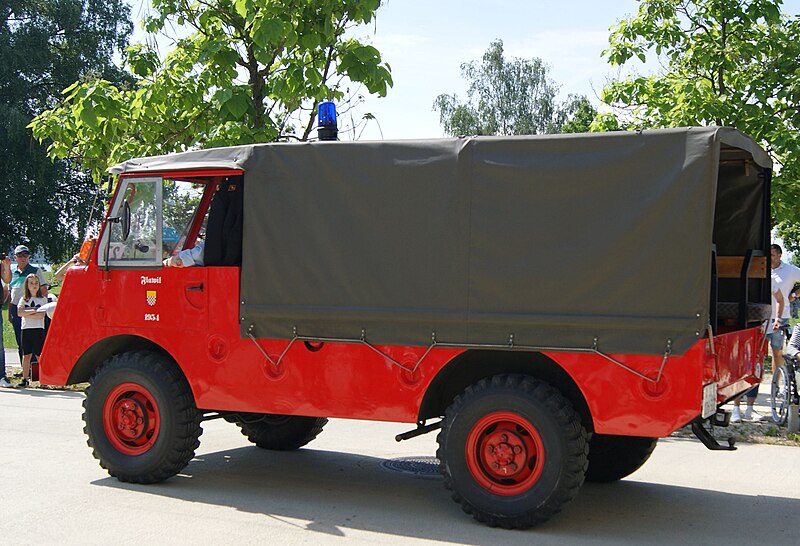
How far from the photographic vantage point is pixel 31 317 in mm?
14664

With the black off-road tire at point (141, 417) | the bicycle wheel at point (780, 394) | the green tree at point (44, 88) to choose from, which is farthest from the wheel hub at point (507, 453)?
the green tree at point (44, 88)

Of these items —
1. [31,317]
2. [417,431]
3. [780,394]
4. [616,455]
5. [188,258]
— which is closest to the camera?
[417,431]

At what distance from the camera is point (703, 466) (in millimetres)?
9086

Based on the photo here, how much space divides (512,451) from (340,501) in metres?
1.60

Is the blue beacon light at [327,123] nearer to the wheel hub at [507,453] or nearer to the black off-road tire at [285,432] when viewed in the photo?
the black off-road tire at [285,432]

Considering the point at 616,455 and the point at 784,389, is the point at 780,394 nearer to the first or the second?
the point at 784,389

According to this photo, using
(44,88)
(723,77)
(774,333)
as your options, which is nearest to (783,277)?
(774,333)

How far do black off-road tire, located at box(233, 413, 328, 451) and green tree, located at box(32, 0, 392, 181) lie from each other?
12.1 feet

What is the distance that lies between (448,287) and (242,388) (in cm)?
186

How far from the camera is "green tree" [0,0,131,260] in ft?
128

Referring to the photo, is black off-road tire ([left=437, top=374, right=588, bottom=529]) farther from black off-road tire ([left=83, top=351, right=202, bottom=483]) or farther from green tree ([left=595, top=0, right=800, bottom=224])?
green tree ([left=595, top=0, right=800, bottom=224])

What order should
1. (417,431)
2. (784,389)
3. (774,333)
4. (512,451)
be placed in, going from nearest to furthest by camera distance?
(512,451) → (417,431) → (784,389) → (774,333)

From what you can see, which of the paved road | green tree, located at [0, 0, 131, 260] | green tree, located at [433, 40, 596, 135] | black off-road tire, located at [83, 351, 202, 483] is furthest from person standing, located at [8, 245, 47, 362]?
green tree, located at [433, 40, 596, 135]

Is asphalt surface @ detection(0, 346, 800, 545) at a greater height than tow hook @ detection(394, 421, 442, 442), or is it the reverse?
tow hook @ detection(394, 421, 442, 442)
